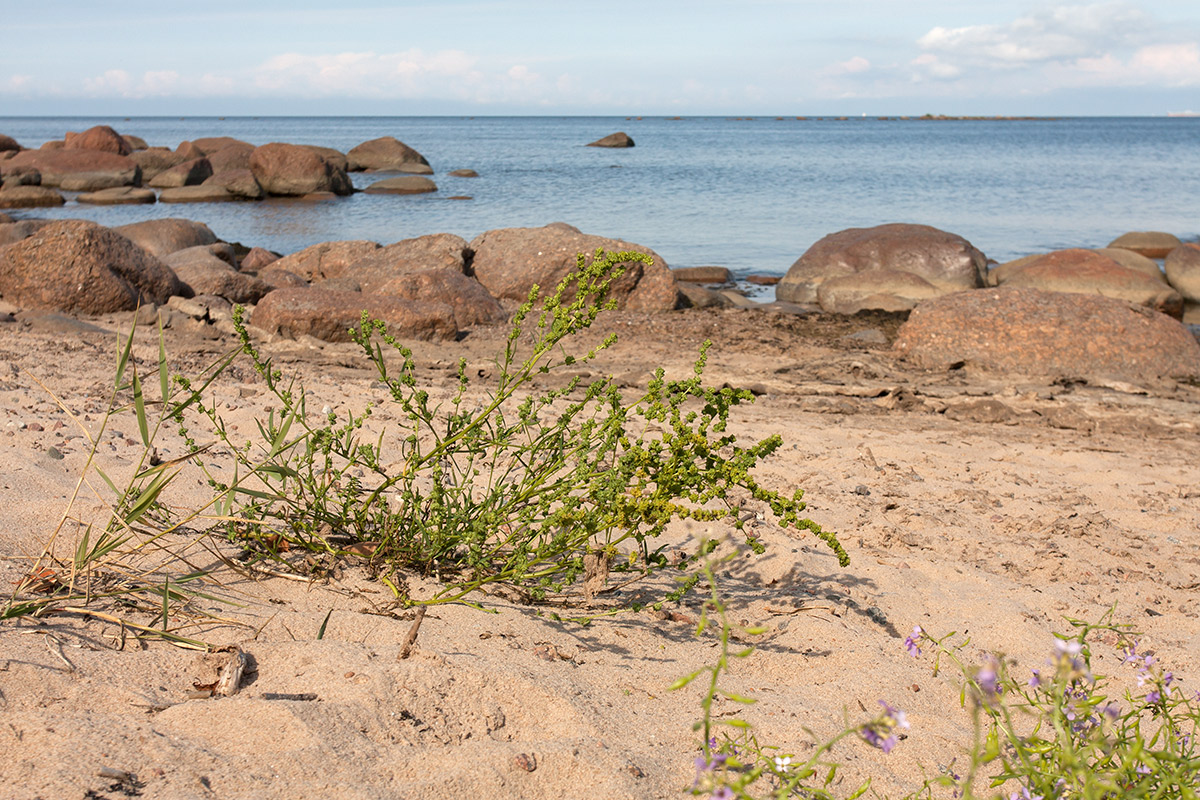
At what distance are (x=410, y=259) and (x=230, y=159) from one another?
24.7 meters

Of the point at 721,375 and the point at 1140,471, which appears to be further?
the point at 721,375

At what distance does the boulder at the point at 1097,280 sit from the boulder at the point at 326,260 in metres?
8.67

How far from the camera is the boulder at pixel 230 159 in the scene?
31688 millimetres

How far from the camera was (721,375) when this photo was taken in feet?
23.2

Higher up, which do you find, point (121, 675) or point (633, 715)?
point (121, 675)

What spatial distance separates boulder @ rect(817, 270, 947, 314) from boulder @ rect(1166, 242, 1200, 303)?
4.13 meters

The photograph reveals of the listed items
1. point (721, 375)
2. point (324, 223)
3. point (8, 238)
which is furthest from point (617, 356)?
point (324, 223)

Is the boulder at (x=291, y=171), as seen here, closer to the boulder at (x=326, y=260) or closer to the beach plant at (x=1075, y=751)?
the boulder at (x=326, y=260)

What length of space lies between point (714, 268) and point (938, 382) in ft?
24.5

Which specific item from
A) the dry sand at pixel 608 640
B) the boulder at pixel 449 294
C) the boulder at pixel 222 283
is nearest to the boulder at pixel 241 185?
the boulder at pixel 222 283

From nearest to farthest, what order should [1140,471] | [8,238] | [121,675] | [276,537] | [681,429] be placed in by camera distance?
[121,675], [681,429], [276,537], [1140,471], [8,238]

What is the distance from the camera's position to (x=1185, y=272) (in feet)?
42.3

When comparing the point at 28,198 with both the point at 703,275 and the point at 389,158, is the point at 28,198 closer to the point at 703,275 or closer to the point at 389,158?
the point at 389,158

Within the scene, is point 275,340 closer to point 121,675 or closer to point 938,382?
point 938,382
